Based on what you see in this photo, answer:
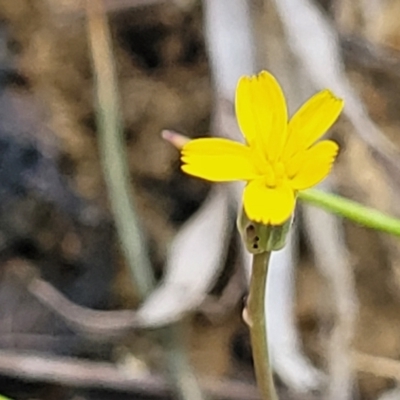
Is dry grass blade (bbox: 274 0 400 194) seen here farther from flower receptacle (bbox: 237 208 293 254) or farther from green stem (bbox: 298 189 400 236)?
flower receptacle (bbox: 237 208 293 254)

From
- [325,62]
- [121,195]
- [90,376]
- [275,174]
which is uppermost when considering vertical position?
[275,174]

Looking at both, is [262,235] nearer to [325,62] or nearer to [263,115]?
[263,115]

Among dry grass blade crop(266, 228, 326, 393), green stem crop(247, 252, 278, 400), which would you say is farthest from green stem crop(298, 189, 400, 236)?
dry grass blade crop(266, 228, 326, 393)

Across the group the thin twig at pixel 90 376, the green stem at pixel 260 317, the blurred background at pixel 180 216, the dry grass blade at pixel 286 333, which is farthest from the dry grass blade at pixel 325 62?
the green stem at pixel 260 317

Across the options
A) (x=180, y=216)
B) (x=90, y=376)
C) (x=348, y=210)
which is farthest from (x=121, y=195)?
(x=348, y=210)

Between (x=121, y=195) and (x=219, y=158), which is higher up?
(x=219, y=158)

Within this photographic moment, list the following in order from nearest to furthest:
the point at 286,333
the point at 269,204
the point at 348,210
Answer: the point at 269,204, the point at 348,210, the point at 286,333

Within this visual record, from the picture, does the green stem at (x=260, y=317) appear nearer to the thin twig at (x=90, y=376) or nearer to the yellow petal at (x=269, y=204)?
the yellow petal at (x=269, y=204)
